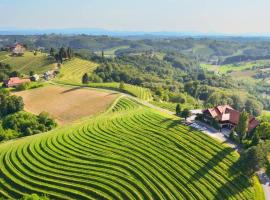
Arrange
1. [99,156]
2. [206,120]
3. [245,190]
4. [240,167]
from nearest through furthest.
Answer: [245,190] < [240,167] < [99,156] < [206,120]

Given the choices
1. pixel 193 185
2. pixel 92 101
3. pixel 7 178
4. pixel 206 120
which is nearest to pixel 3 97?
pixel 92 101

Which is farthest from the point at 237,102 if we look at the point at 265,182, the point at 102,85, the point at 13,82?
the point at 265,182

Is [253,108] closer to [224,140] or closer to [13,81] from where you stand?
[224,140]

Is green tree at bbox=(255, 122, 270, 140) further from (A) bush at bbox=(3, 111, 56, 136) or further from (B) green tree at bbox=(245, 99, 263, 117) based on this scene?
(B) green tree at bbox=(245, 99, 263, 117)

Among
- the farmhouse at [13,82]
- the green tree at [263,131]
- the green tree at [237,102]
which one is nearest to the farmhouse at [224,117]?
Result: the green tree at [263,131]

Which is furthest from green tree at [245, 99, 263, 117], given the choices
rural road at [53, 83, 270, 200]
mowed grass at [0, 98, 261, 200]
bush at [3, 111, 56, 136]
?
bush at [3, 111, 56, 136]

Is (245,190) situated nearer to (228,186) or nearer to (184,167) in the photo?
(228,186)

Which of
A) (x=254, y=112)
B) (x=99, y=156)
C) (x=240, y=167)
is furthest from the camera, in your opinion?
(x=254, y=112)
